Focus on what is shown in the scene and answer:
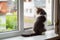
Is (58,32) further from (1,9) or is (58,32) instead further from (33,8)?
(1,9)

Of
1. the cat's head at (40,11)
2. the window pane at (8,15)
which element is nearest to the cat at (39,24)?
the cat's head at (40,11)

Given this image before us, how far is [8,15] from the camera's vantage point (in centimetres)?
174

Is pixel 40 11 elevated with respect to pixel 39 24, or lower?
elevated

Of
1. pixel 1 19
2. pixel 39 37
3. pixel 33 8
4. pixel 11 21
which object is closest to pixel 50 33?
pixel 39 37

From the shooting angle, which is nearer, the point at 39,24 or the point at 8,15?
the point at 8,15

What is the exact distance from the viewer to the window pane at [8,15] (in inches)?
67.1

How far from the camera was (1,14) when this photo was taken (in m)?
1.70

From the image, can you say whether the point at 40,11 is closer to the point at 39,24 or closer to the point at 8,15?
the point at 39,24

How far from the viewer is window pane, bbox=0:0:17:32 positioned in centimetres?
170

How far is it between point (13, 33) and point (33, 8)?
43 cm

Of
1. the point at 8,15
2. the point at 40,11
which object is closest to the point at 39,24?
the point at 40,11

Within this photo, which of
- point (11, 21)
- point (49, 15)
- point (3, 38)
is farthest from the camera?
point (49, 15)

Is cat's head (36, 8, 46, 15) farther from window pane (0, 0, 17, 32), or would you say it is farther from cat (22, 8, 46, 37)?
window pane (0, 0, 17, 32)

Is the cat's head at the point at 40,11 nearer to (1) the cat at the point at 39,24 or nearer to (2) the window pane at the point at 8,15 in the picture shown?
(1) the cat at the point at 39,24
